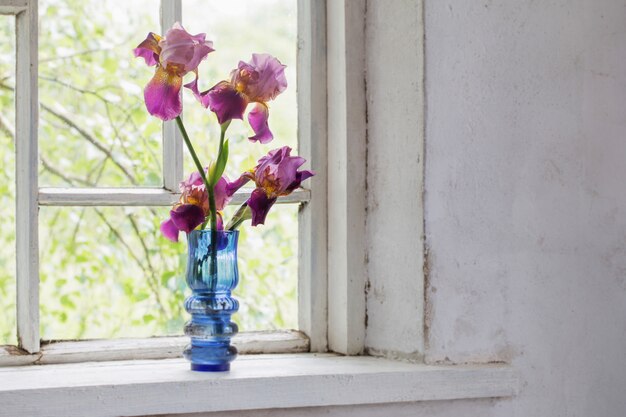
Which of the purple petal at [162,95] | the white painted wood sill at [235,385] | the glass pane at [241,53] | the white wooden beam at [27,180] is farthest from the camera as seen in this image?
the glass pane at [241,53]

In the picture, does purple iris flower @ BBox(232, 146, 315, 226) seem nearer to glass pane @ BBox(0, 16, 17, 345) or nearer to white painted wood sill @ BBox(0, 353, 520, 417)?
white painted wood sill @ BBox(0, 353, 520, 417)

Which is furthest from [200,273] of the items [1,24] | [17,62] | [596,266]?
[596,266]

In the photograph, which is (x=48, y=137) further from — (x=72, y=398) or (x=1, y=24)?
(x=72, y=398)

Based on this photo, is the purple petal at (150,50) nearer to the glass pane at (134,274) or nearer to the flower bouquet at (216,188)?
the flower bouquet at (216,188)

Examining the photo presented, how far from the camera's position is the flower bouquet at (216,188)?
1.52 metres

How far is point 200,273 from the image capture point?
1.55m

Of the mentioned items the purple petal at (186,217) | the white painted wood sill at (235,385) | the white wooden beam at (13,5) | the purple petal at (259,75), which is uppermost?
the white wooden beam at (13,5)

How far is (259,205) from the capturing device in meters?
1.54

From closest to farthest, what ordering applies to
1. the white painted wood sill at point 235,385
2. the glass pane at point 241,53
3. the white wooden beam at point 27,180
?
the white painted wood sill at point 235,385
the white wooden beam at point 27,180
the glass pane at point 241,53

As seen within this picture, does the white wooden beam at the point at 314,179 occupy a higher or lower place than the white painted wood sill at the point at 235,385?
higher

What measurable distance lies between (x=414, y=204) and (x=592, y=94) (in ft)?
1.33

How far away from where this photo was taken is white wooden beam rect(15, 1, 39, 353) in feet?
5.36

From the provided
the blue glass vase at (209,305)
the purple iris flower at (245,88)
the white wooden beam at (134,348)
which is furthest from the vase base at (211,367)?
the purple iris flower at (245,88)

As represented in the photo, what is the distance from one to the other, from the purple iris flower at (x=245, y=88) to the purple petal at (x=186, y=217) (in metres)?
0.15
